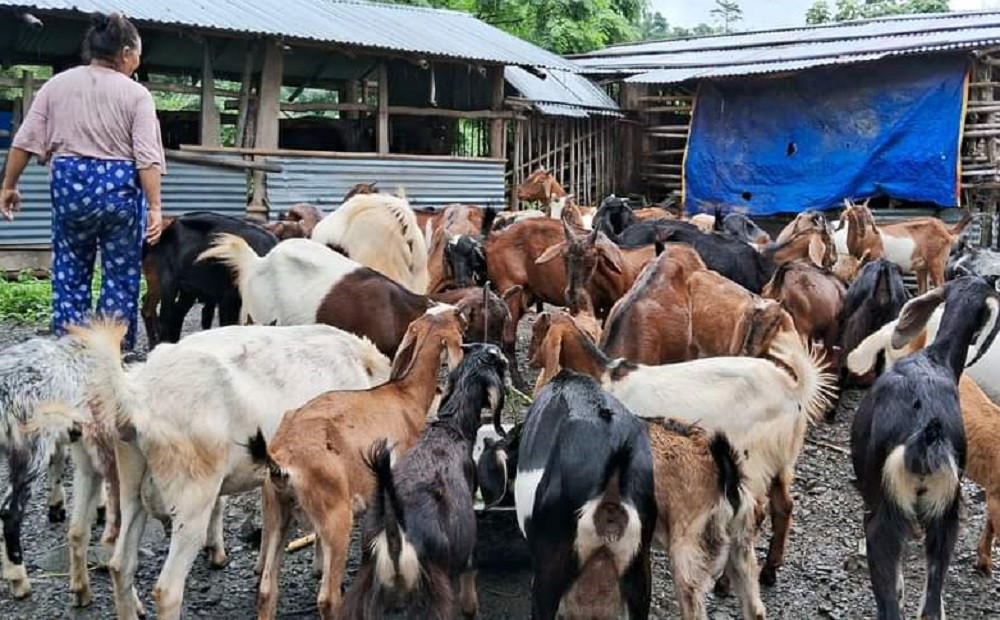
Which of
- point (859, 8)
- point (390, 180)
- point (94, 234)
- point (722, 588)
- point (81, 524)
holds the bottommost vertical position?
point (722, 588)

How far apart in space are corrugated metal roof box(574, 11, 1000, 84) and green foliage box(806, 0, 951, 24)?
7736mm

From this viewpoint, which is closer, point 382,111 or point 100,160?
point 100,160

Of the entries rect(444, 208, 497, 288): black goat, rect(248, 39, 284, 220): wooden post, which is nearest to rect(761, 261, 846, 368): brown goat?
rect(444, 208, 497, 288): black goat

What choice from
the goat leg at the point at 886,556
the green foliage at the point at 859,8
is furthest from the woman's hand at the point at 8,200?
the green foliage at the point at 859,8

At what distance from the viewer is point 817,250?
32.0 ft

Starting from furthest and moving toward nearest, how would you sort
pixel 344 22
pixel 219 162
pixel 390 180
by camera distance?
pixel 390 180 → pixel 344 22 → pixel 219 162

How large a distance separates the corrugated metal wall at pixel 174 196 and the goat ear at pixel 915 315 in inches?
349

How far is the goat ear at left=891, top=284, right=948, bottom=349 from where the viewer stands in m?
4.93

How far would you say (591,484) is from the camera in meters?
3.57

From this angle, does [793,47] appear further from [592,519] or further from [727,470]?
[592,519]

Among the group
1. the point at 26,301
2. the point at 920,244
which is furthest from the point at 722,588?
the point at 920,244

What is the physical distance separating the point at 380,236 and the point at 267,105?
664 cm

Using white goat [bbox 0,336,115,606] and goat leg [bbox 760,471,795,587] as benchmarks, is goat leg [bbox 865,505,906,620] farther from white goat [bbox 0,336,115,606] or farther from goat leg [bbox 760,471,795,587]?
white goat [bbox 0,336,115,606]

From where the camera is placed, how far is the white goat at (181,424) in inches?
154
